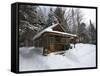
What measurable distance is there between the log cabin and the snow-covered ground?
0.18 ft

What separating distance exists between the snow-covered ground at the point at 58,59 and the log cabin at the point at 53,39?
0.18 ft

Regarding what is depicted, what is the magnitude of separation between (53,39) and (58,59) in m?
0.21

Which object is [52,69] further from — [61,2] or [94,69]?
[61,2]

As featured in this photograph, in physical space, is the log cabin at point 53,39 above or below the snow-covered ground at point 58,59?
above

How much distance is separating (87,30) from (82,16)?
0.17m

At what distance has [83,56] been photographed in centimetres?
312

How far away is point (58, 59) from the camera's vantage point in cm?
298

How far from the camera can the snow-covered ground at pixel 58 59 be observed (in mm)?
2826

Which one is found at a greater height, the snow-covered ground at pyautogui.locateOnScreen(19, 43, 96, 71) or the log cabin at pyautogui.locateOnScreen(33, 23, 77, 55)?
the log cabin at pyautogui.locateOnScreen(33, 23, 77, 55)

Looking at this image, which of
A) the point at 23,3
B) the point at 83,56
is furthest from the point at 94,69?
the point at 23,3

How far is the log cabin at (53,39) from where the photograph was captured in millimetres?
2896

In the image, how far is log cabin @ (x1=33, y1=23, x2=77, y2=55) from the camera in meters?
2.90

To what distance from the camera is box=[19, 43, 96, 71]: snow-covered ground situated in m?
2.83

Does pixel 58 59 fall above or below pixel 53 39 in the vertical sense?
below
